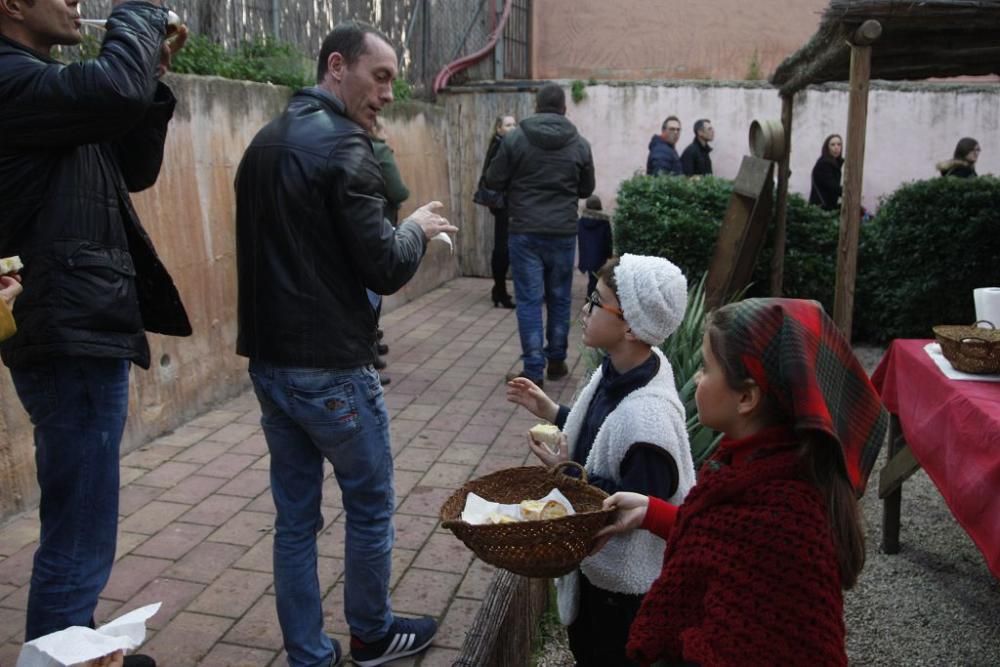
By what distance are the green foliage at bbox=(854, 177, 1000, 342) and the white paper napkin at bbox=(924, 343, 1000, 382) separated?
430 cm

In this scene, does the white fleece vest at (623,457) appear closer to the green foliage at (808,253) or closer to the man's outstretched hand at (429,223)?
the man's outstretched hand at (429,223)

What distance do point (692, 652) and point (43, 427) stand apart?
1884 millimetres

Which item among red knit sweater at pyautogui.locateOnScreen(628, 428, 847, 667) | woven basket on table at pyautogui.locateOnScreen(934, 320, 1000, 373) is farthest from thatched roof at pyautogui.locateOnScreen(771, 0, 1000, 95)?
red knit sweater at pyautogui.locateOnScreen(628, 428, 847, 667)

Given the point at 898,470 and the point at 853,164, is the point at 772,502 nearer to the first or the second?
the point at 898,470

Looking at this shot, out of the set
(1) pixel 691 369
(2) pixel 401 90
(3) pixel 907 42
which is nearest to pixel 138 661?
(1) pixel 691 369

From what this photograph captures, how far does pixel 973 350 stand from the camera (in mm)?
3613

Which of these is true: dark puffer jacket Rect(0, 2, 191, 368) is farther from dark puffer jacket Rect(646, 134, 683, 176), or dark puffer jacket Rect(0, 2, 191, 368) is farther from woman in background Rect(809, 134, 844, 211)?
woman in background Rect(809, 134, 844, 211)

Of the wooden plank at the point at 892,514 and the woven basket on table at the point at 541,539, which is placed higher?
the woven basket on table at the point at 541,539

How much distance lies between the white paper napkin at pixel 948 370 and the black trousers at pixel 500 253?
231 inches

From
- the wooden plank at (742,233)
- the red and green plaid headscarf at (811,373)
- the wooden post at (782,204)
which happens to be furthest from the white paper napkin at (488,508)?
the wooden post at (782,204)

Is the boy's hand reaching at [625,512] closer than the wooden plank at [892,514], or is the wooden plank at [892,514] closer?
the boy's hand reaching at [625,512]

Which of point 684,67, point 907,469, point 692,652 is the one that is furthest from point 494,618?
point 684,67

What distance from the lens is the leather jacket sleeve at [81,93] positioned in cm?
236

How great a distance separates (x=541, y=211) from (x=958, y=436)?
3.82m
